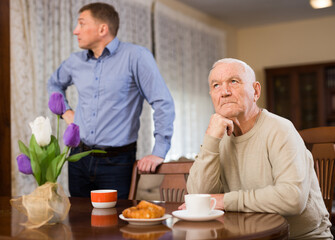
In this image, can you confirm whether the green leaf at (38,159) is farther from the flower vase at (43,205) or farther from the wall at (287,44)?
the wall at (287,44)

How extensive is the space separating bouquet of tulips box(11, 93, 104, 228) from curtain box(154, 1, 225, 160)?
4.38 m

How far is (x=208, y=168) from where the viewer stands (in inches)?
58.4

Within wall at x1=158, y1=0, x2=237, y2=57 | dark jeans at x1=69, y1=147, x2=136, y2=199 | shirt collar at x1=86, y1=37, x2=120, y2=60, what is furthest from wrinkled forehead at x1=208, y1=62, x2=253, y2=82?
wall at x1=158, y1=0, x2=237, y2=57

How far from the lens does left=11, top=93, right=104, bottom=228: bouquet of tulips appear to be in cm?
112

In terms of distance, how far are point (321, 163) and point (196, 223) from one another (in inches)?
32.5

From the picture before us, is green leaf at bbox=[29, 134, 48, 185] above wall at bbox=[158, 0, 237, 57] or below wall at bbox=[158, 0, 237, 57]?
below

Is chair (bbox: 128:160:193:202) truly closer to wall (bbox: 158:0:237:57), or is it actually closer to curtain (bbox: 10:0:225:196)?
curtain (bbox: 10:0:225:196)

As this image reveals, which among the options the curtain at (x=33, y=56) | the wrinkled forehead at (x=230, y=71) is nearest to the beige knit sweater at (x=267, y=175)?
the wrinkled forehead at (x=230, y=71)

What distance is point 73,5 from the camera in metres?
4.23

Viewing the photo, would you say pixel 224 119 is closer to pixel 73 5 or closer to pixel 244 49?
pixel 73 5

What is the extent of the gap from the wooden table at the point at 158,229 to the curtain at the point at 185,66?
4.32m

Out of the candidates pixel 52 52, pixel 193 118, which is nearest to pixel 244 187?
pixel 52 52

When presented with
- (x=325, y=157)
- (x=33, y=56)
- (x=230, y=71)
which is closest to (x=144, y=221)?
(x=230, y=71)

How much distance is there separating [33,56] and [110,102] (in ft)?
5.86
